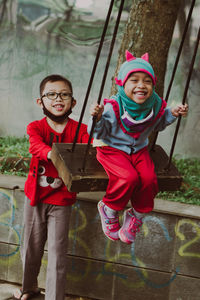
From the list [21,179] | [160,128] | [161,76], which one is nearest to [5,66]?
[21,179]

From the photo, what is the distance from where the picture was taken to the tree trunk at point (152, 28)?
139 inches

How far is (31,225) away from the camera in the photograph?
3.30 metres

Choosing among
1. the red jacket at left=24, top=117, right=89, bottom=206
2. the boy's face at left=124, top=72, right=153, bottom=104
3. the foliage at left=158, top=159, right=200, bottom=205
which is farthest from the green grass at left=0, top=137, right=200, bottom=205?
the boy's face at left=124, top=72, right=153, bottom=104

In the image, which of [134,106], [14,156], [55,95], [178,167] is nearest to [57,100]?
[55,95]

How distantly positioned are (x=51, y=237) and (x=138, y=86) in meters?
1.56

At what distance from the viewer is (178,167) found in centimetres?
516

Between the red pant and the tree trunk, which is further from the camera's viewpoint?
the tree trunk

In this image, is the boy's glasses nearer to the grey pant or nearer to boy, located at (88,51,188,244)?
boy, located at (88,51,188,244)

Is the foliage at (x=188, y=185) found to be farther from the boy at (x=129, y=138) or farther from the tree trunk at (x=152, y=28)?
the boy at (x=129, y=138)

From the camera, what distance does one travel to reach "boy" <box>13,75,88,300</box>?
298cm

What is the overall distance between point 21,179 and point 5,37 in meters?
2.66

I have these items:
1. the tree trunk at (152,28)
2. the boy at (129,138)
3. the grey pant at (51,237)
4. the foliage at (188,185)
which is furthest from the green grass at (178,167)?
the boy at (129,138)

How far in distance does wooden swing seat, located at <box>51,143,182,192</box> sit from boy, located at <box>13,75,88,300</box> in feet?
1.20

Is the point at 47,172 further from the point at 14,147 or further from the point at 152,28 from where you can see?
the point at 14,147
